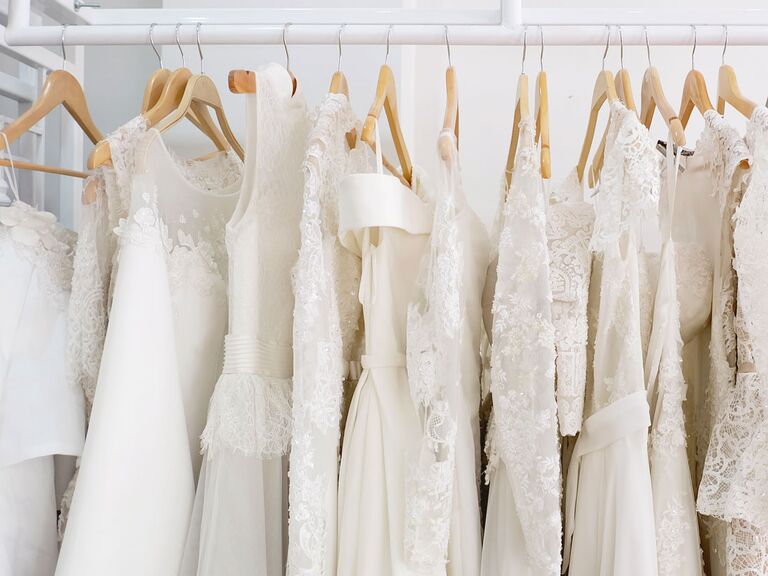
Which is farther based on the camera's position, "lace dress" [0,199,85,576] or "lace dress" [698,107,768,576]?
"lace dress" [0,199,85,576]

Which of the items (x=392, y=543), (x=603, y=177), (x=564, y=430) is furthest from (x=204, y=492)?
(x=603, y=177)

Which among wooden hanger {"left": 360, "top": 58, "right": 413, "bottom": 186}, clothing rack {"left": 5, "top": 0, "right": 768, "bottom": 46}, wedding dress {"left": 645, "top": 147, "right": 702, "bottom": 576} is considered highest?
clothing rack {"left": 5, "top": 0, "right": 768, "bottom": 46}

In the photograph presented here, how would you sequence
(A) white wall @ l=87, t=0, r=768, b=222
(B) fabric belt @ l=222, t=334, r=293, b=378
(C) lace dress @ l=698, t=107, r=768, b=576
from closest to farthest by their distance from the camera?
(C) lace dress @ l=698, t=107, r=768, b=576, (B) fabric belt @ l=222, t=334, r=293, b=378, (A) white wall @ l=87, t=0, r=768, b=222

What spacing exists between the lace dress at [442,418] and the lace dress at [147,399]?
26 centimetres

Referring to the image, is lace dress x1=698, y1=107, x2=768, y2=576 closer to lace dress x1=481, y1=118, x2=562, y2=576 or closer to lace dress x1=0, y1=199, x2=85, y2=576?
lace dress x1=481, y1=118, x2=562, y2=576

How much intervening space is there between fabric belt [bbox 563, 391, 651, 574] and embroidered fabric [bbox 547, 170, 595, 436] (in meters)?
0.02

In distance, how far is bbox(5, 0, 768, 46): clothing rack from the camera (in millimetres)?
879

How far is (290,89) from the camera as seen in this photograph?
88cm

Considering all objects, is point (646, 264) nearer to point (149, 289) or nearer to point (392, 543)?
point (392, 543)

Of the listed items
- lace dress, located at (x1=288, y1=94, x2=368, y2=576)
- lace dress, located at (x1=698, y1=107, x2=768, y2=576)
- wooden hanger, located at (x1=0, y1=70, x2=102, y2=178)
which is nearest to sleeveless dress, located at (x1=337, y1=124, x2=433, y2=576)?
lace dress, located at (x1=288, y1=94, x2=368, y2=576)

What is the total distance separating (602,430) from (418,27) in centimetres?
51

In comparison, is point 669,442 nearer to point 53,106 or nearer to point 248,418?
point 248,418

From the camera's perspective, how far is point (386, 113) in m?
0.91

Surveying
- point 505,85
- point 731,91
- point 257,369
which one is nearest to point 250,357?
point 257,369
